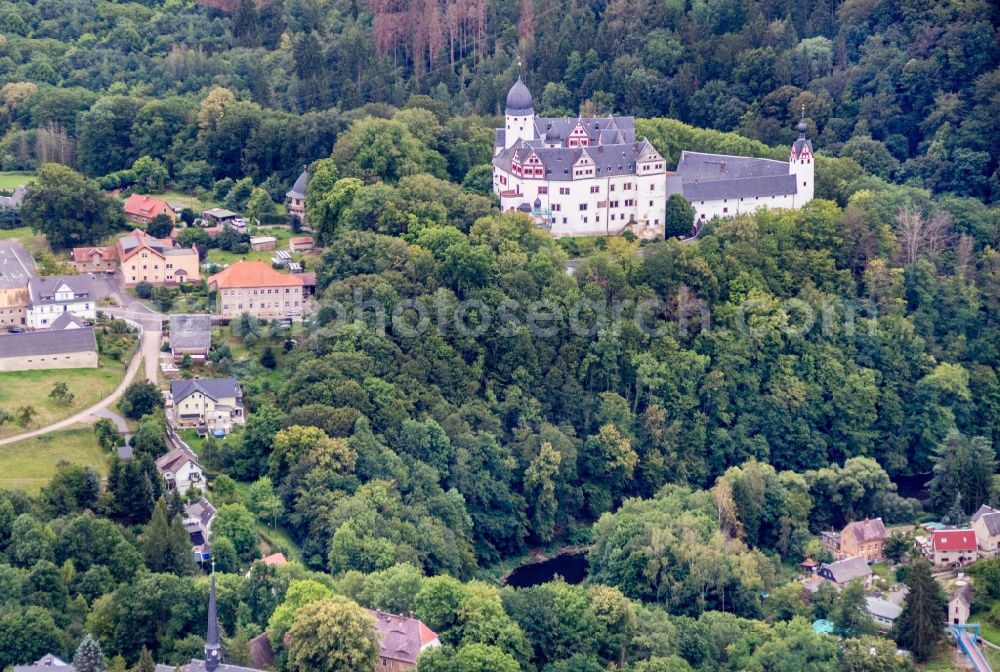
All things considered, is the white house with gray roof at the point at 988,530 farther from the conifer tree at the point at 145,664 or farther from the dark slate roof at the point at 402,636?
the conifer tree at the point at 145,664

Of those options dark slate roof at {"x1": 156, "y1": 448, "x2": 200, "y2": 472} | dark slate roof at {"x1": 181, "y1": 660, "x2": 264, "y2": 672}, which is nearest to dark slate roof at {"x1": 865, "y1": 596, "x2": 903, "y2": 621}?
dark slate roof at {"x1": 181, "y1": 660, "x2": 264, "y2": 672}

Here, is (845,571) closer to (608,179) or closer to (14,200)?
(608,179)

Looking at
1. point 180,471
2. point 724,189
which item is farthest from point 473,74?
point 180,471

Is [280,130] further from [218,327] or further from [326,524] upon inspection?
[326,524]

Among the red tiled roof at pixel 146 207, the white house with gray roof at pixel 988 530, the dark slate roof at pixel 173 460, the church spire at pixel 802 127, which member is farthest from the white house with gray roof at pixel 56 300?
the white house with gray roof at pixel 988 530

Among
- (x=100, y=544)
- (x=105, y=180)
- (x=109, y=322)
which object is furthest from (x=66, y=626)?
(x=105, y=180)

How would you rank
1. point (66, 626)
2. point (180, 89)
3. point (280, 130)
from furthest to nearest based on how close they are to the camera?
1. point (180, 89)
2. point (280, 130)
3. point (66, 626)

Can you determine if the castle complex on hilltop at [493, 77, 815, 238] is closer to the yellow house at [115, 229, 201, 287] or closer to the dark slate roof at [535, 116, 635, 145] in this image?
the dark slate roof at [535, 116, 635, 145]
